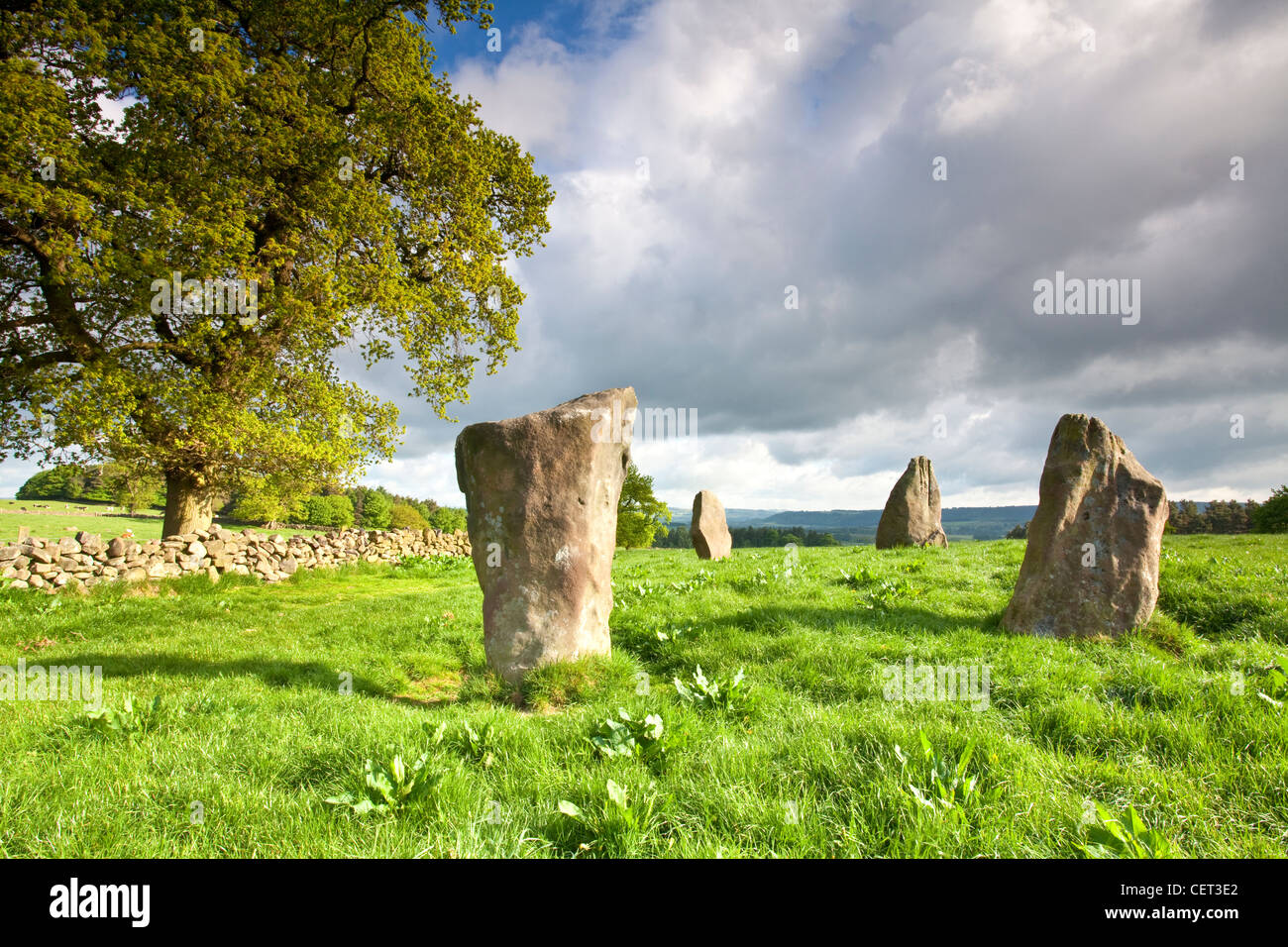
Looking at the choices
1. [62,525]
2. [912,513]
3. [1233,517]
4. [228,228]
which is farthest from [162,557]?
[1233,517]

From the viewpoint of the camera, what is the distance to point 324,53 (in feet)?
50.8

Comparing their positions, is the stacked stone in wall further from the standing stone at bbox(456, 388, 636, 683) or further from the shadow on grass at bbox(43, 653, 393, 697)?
the standing stone at bbox(456, 388, 636, 683)

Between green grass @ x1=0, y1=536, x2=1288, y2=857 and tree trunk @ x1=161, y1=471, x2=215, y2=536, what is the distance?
7.34m

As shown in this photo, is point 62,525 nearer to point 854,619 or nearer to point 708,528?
point 708,528

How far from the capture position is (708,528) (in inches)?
874

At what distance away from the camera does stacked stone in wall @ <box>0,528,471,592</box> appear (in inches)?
450

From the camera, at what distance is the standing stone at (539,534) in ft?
20.6

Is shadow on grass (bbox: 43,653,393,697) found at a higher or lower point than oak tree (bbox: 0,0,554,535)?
lower

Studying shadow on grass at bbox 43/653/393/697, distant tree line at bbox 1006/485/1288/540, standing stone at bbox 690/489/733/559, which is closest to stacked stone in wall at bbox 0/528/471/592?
shadow on grass at bbox 43/653/393/697

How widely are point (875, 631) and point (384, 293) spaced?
1453 centimetres

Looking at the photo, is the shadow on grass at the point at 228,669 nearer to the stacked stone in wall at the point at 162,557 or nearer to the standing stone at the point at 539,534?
the standing stone at the point at 539,534

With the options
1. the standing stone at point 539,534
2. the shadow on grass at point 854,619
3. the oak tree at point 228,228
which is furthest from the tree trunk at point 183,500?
the shadow on grass at point 854,619

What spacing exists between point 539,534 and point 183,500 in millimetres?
14759
